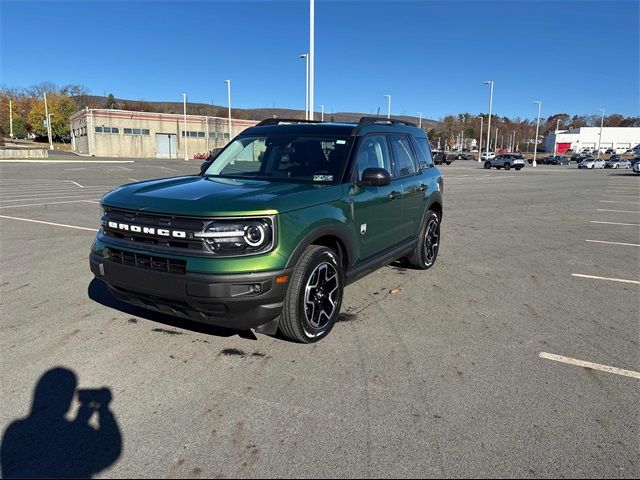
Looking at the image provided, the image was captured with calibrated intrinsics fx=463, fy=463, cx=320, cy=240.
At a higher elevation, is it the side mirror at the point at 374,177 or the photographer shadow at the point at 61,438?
the side mirror at the point at 374,177

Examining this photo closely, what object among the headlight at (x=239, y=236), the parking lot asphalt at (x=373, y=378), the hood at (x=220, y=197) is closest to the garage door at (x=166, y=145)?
the parking lot asphalt at (x=373, y=378)

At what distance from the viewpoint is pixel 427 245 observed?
6527 mm

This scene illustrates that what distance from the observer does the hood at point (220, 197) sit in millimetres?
3432

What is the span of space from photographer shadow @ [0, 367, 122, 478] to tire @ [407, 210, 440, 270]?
4290 millimetres

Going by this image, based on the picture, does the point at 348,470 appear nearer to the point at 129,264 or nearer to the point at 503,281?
the point at 129,264

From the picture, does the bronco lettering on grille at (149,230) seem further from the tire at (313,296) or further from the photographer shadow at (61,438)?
the photographer shadow at (61,438)

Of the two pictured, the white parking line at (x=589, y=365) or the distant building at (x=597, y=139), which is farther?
the distant building at (x=597, y=139)

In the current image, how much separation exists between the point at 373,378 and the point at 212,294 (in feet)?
4.38

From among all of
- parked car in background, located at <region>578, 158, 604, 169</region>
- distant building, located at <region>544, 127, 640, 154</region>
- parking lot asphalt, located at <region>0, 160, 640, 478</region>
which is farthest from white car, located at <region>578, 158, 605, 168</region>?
distant building, located at <region>544, 127, 640, 154</region>

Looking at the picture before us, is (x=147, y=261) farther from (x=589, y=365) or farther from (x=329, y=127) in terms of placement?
(x=589, y=365)

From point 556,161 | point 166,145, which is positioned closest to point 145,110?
point 166,145

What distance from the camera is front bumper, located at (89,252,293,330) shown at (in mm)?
3320

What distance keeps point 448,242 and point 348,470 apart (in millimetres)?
6735

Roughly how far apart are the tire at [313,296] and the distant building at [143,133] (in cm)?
7240
